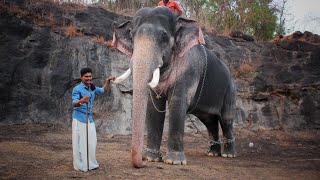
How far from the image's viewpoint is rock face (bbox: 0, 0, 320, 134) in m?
11.3

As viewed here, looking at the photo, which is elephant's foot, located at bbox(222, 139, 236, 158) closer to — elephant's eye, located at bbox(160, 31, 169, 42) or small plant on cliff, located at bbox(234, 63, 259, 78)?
elephant's eye, located at bbox(160, 31, 169, 42)

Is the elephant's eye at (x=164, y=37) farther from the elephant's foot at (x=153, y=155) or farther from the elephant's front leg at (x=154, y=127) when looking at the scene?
the elephant's foot at (x=153, y=155)

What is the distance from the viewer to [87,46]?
12.7 m

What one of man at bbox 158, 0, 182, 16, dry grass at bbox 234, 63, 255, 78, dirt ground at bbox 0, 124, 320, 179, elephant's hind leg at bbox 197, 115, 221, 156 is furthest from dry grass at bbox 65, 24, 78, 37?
dry grass at bbox 234, 63, 255, 78

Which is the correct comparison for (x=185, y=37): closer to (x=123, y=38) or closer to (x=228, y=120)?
(x=123, y=38)

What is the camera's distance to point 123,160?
6.62 metres

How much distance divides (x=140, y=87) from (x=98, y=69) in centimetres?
706

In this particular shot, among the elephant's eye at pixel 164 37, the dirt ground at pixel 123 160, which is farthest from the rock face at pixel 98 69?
the elephant's eye at pixel 164 37

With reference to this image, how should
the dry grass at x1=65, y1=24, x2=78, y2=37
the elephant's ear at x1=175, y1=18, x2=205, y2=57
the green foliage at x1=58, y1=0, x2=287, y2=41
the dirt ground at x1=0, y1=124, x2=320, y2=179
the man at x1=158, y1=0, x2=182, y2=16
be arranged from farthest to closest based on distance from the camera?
1. the green foliage at x1=58, y1=0, x2=287, y2=41
2. the dry grass at x1=65, y1=24, x2=78, y2=37
3. the man at x1=158, y1=0, x2=182, y2=16
4. the elephant's ear at x1=175, y1=18, x2=205, y2=57
5. the dirt ground at x1=0, y1=124, x2=320, y2=179

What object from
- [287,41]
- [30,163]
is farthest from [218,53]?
[30,163]

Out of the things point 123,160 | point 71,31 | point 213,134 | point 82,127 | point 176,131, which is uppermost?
point 71,31

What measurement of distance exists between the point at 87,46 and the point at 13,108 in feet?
10.4

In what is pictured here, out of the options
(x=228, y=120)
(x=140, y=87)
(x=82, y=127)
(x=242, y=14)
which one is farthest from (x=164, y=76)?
(x=242, y=14)

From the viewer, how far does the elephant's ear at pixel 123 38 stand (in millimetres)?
7070
